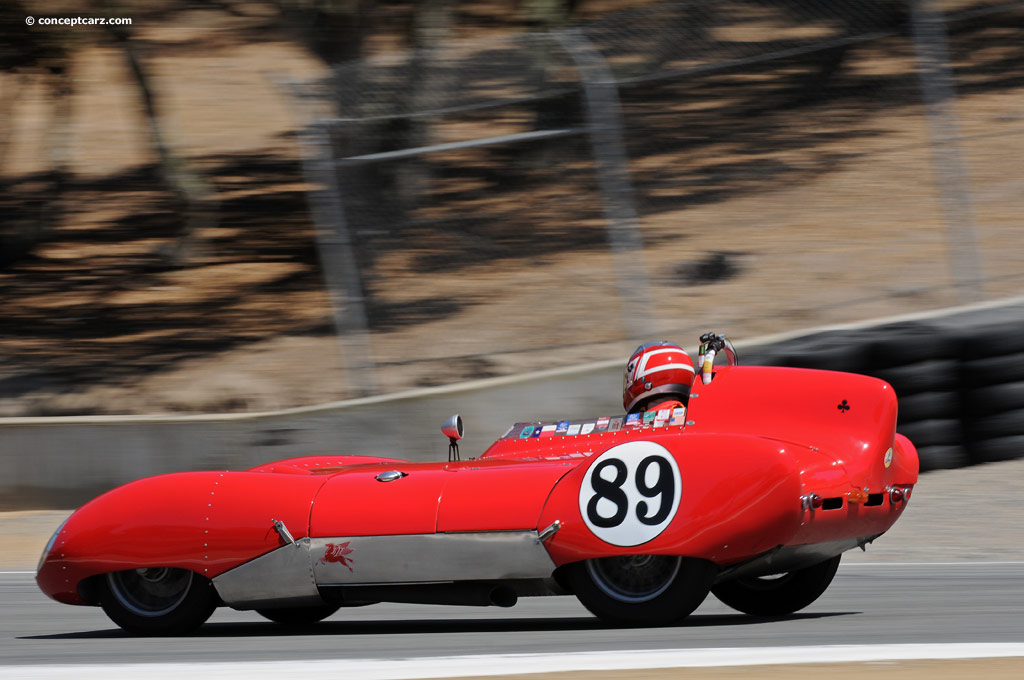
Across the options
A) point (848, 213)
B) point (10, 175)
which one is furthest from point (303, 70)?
point (848, 213)

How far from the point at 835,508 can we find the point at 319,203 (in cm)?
641

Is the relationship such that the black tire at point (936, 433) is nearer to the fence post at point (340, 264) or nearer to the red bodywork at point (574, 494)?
the red bodywork at point (574, 494)

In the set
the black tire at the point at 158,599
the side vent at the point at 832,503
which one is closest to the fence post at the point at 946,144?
the side vent at the point at 832,503

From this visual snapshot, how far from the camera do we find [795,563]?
548cm

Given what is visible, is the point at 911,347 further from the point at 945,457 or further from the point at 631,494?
the point at 631,494

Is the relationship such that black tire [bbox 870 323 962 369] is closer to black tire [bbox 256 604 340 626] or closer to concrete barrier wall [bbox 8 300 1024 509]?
concrete barrier wall [bbox 8 300 1024 509]

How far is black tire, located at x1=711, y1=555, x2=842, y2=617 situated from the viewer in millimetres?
6078

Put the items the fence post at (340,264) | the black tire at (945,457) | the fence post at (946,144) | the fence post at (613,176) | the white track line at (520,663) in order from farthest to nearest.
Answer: the fence post at (340,264), the fence post at (946,144), the fence post at (613,176), the black tire at (945,457), the white track line at (520,663)

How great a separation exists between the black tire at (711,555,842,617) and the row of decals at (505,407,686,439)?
2.64 feet

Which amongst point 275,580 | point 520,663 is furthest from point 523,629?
point 520,663

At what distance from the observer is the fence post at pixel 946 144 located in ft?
33.7

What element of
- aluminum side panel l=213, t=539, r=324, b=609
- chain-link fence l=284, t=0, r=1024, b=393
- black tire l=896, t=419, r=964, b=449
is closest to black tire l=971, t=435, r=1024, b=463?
black tire l=896, t=419, r=964, b=449

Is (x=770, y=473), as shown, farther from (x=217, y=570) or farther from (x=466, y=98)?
(x=466, y=98)

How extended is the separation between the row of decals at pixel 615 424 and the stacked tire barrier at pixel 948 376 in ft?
12.1
